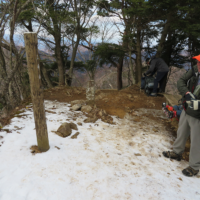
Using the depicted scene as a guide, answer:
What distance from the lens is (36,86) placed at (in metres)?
2.22

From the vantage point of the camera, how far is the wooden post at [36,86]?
2.06 m

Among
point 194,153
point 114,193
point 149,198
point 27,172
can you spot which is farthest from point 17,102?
point 194,153

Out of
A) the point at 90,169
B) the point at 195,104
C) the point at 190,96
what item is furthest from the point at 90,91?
the point at 195,104

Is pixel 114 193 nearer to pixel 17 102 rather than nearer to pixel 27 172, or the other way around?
pixel 27 172

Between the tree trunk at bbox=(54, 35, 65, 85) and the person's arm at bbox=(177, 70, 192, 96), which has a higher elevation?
the tree trunk at bbox=(54, 35, 65, 85)

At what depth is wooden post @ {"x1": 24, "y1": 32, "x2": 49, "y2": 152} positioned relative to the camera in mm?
2064

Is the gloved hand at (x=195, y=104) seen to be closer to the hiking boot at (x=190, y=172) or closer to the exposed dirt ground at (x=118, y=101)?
the hiking boot at (x=190, y=172)

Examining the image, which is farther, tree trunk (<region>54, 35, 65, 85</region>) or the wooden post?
tree trunk (<region>54, 35, 65, 85</region>)

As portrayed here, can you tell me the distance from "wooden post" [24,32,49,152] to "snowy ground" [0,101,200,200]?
0.32 metres

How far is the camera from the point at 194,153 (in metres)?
2.34

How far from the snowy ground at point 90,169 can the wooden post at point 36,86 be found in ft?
1.04

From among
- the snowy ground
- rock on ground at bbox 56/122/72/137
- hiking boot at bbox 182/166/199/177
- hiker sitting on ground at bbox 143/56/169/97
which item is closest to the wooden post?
the snowy ground

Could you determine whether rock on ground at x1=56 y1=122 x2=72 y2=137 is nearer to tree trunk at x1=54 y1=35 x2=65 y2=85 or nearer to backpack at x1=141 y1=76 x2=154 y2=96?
backpack at x1=141 y1=76 x2=154 y2=96

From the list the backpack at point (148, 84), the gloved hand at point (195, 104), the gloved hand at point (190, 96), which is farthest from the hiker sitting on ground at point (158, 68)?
the gloved hand at point (195, 104)
